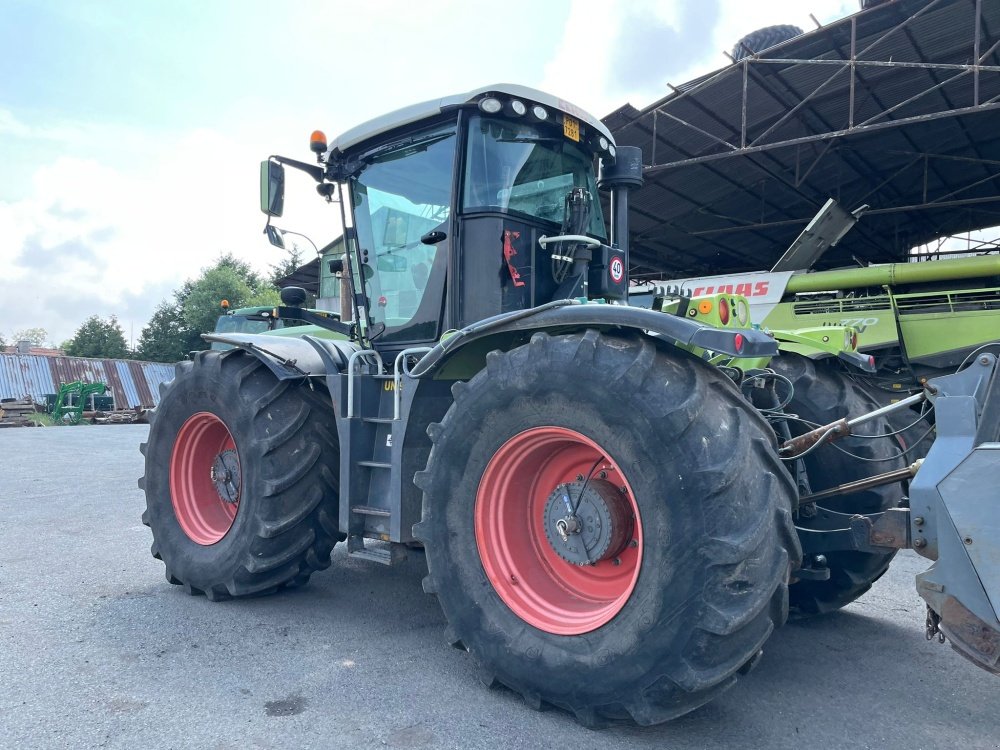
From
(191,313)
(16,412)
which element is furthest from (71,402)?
(191,313)

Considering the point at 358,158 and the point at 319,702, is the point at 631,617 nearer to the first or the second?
the point at 319,702

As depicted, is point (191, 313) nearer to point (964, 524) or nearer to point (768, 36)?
point (768, 36)

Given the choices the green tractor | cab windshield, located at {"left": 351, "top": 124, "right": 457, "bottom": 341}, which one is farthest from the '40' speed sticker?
the green tractor

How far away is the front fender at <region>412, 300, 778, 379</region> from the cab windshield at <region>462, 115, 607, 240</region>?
2.72 ft

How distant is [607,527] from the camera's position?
2.82 m

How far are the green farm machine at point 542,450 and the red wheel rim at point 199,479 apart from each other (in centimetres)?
1

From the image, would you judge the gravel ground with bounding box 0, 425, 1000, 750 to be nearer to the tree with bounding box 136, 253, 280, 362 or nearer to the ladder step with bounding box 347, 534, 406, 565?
the ladder step with bounding box 347, 534, 406, 565

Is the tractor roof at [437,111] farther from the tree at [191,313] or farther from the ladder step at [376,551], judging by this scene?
the tree at [191,313]

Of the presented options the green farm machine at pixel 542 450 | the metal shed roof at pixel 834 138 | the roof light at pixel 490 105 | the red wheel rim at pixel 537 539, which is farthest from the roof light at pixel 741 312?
the metal shed roof at pixel 834 138

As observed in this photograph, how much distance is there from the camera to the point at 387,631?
378cm

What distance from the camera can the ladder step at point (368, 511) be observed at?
145 inches

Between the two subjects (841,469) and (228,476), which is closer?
(841,469)

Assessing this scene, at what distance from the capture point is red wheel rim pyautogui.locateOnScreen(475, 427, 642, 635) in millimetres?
2934

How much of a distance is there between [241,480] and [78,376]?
31.9 metres
